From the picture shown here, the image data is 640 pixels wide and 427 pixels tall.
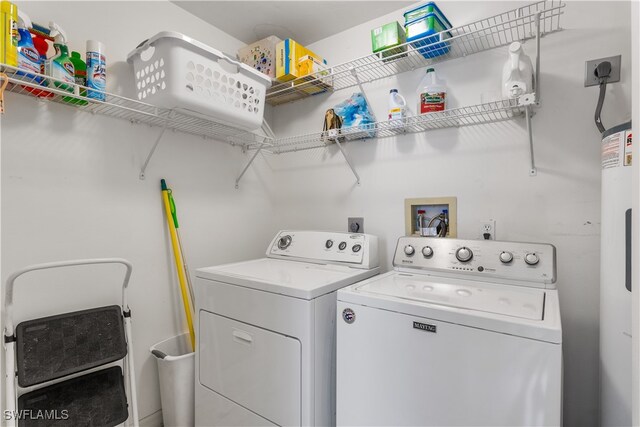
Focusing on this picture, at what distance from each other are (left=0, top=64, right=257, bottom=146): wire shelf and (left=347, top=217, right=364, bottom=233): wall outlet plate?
880 mm

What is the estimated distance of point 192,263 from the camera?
1995mm

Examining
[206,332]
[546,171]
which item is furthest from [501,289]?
[206,332]

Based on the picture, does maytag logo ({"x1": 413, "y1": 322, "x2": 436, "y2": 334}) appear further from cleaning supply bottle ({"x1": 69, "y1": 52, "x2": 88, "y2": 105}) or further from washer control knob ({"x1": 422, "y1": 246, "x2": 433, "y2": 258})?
cleaning supply bottle ({"x1": 69, "y1": 52, "x2": 88, "y2": 105})

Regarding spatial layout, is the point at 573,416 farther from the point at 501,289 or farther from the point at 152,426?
the point at 152,426

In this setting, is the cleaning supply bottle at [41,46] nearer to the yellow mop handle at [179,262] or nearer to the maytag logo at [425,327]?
the yellow mop handle at [179,262]

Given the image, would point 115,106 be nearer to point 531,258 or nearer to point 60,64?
Result: point 60,64

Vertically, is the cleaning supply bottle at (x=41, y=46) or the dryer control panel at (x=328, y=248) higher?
the cleaning supply bottle at (x=41, y=46)

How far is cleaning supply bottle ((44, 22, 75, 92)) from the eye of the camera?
1.29 meters

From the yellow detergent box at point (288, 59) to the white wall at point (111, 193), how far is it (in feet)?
1.59

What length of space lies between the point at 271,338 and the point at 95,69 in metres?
1.44

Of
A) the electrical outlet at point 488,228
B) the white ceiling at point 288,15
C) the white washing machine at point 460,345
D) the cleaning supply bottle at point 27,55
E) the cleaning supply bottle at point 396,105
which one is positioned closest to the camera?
the white washing machine at point 460,345

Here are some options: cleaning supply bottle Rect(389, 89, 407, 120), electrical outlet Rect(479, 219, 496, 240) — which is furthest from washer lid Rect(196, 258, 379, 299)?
cleaning supply bottle Rect(389, 89, 407, 120)

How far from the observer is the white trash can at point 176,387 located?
169cm

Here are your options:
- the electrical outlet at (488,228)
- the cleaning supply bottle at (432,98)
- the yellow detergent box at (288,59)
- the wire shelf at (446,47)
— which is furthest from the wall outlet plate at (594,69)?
the yellow detergent box at (288,59)
